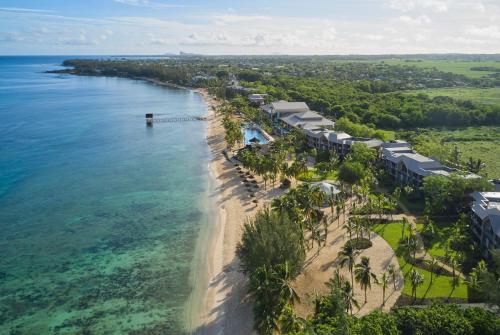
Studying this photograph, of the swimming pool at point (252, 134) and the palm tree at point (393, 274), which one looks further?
the swimming pool at point (252, 134)

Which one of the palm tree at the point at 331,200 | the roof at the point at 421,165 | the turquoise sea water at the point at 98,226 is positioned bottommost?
the turquoise sea water at the point at 98,226

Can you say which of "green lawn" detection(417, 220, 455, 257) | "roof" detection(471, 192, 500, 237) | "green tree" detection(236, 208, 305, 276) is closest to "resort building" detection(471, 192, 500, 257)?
"roof" detection(471, 192, 500, 237)

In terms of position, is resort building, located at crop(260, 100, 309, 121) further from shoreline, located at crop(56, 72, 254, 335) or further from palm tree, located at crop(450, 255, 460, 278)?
palm tree, located at crop(450, 255, 460, 278)

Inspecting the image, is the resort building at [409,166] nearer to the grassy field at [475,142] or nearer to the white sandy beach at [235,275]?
the grassy field at [475,142]

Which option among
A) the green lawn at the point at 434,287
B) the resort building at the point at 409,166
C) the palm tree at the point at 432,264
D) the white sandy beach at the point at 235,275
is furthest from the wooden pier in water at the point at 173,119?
the palm tree at the point at 432,264

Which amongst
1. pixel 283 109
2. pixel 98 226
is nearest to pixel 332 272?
pixel 98 226

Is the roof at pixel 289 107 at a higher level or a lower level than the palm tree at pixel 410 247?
higher

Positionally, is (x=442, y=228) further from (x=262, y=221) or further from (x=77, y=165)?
(x=77, y=165)
